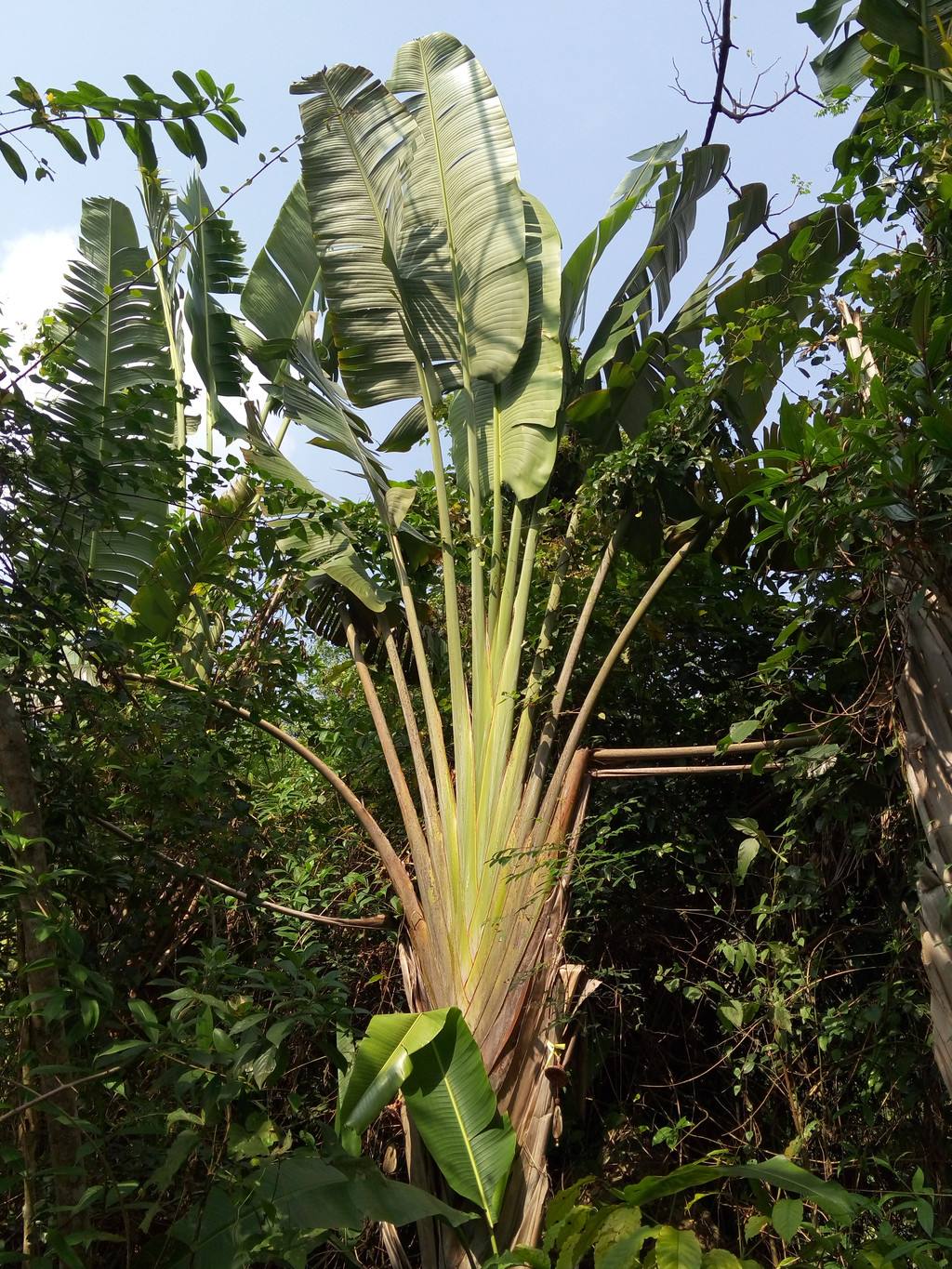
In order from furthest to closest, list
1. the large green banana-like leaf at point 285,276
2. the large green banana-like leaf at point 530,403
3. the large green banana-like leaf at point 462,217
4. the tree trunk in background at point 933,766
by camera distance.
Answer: the large green banana-like leaf at point 285,276, the large green banana-like leaf at point 462,217, the large green banana-like leaf at point 530,403, the tree trunk in background at point 933,766

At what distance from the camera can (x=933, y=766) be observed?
9.18 feet

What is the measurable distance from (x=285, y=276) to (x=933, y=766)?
3809 mm

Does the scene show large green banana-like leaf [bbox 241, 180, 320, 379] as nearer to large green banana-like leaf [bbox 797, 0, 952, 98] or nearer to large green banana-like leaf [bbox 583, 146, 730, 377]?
large green banana-like leaf [bbox 583, 146, 730, 377]

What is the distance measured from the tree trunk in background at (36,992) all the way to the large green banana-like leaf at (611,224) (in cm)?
307

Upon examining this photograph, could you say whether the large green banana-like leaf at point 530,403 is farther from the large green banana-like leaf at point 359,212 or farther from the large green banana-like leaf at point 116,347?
the large green banana-like leaf at point 116,347

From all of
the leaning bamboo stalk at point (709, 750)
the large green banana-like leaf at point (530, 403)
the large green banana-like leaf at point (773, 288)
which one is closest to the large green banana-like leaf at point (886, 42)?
the large green banana-like leaf at point (773, 288)

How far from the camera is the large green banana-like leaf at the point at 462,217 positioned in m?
4.30

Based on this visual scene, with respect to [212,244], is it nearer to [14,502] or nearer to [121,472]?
[121,472]

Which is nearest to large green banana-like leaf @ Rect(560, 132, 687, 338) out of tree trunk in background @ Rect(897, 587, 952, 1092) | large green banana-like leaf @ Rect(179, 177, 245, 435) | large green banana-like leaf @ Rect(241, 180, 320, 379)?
large green banana-like leaf @ Rect(241, 180, 320, 379)

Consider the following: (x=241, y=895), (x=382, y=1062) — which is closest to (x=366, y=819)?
(x=241, y=895)

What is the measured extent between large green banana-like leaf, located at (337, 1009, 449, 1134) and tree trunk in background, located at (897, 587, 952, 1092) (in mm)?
1352

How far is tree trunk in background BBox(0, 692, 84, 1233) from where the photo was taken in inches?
78.5

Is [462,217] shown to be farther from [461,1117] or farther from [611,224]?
[461,1117]

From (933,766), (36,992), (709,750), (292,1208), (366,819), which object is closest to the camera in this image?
(36,992)
